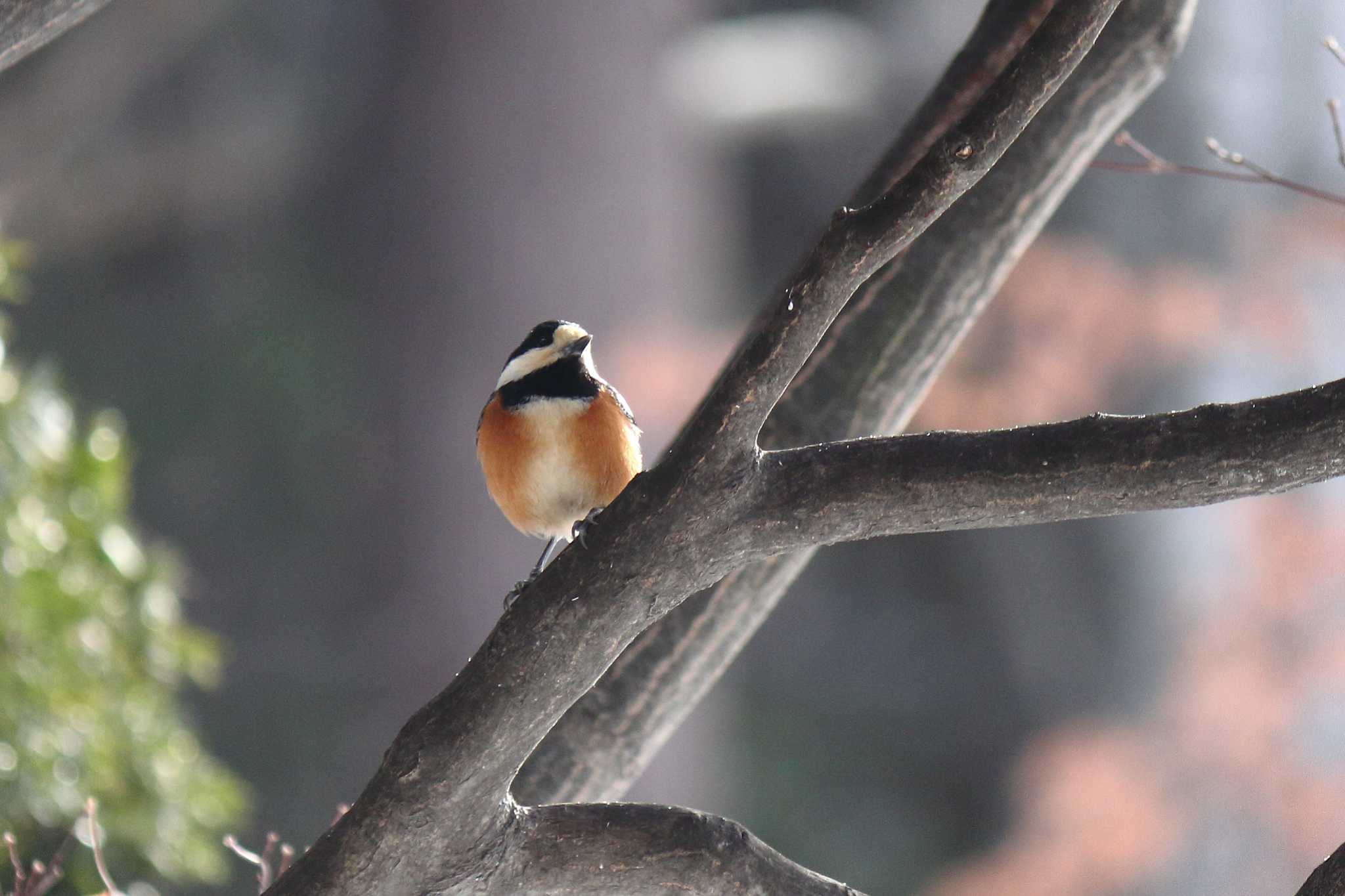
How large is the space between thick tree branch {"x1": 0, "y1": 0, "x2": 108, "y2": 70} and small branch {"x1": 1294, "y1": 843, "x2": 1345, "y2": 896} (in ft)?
6.25

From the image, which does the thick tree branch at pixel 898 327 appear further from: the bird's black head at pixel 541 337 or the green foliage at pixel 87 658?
the green foliage at pixel 87 658

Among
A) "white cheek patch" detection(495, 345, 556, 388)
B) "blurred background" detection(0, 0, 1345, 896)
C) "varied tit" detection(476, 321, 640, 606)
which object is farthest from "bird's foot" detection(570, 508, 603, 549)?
"blurred background" detection(0, 0, 1345, 896)

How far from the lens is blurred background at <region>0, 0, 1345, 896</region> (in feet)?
20.5

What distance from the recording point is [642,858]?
6.01 feet

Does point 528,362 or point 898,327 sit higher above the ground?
point 528,362

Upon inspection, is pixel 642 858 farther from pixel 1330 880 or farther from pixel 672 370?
pixel 672 370

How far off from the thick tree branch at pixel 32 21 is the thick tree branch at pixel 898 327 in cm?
131

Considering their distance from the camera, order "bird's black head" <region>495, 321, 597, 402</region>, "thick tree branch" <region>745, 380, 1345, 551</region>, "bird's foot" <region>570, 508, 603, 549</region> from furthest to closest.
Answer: "bird's black head" <region>495, 321, 597, 402</region>, "bird's foot" <region>570, 508, 603, 549</region>, "thick tree branch" <region>745, 380, 1345, 551</region>

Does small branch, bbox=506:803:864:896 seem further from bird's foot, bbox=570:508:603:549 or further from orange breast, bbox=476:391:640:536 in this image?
orange breast, bbox=476:391:640:536

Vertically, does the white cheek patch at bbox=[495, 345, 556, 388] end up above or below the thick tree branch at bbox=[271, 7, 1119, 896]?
above

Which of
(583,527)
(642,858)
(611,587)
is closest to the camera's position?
(611,587)

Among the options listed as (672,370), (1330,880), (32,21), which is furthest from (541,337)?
(672,370)

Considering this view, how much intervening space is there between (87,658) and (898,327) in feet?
5.80

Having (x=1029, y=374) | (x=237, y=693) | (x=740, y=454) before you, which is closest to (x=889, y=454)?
(x=740, y=454)
